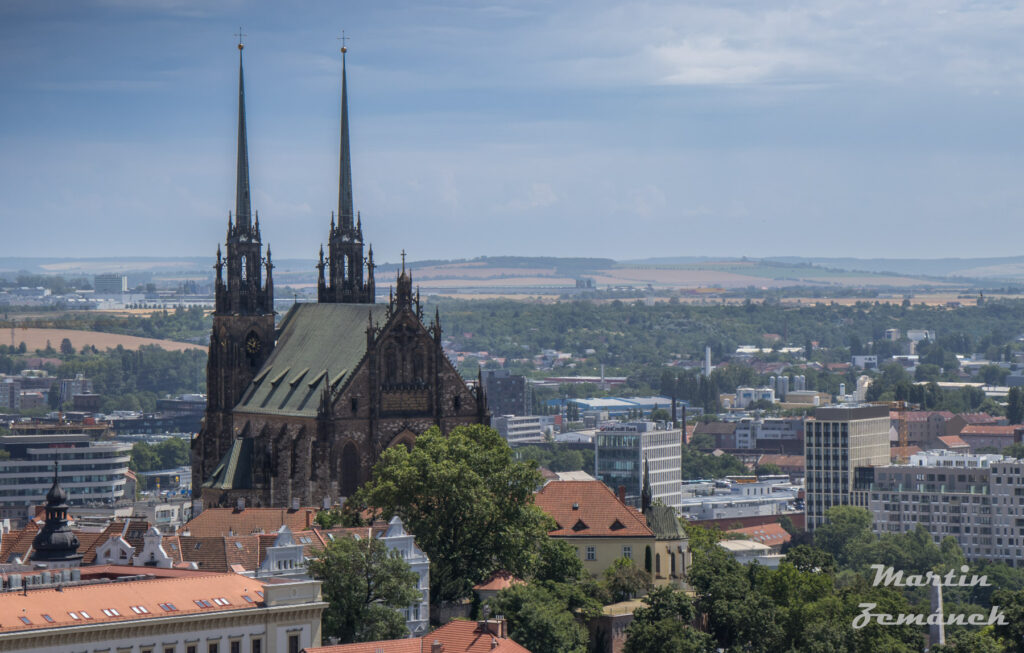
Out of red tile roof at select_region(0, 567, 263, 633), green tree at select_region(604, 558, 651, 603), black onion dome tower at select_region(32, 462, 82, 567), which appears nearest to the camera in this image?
red tile roof at select_region(0, 567, 263, 633)

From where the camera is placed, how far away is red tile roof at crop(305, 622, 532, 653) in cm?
12546

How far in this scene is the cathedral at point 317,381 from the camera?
17312 centimetres

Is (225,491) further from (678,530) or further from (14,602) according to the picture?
(14,602)

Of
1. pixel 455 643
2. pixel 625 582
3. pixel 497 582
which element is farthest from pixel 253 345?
pixel 455 643

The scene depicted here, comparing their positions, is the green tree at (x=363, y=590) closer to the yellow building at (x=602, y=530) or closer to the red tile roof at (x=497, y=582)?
the red tile roof at (x=497, y=582)

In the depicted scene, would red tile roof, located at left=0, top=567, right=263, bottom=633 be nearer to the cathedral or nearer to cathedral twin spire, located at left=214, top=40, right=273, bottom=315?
the cathedral

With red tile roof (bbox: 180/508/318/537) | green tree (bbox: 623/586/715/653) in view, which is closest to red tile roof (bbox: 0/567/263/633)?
green tree (bbox: 623/586/715/653)

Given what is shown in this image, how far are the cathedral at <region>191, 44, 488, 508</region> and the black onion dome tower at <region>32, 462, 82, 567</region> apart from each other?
2357 centimetres

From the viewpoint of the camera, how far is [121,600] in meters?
119

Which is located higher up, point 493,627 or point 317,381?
point 317,381

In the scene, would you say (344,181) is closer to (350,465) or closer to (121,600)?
(350,465)

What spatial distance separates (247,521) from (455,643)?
1338 inches

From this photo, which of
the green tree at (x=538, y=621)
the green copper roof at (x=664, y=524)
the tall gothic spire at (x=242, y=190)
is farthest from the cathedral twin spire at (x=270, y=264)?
the green tree at (x=538, y=621)

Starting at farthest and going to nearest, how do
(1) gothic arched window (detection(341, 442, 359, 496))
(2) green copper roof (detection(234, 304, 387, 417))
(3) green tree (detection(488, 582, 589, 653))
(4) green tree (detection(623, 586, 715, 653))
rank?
1. (2) green copper roof (detection(234, 304, 387, 417))
2. (1) gothic arched window (detection(341, 442, 359, 496))
3. (4) green tree (detection(623, 586, 715, 653))
4. (3) green tree (detection(488, 582, 589, 653))
